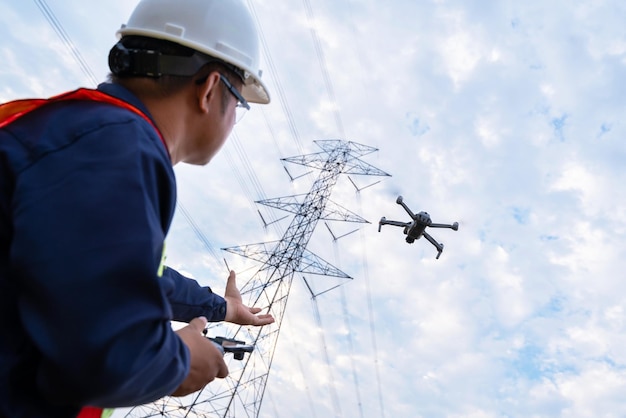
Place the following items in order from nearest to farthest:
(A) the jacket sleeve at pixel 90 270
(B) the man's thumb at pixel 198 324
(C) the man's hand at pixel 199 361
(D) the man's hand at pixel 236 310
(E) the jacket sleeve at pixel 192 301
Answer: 1. (A) the jacket sleeve at pixel 90 270
2. (C) the man's hand at pixel 199 361
3. (B) the man's thumb at pixel 198 324
4. (E) the jacket sleeve at pixel 192 301
5. (D) the man's hand at pixel 236 310

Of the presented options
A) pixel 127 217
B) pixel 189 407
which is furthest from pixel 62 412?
pixel 189 407

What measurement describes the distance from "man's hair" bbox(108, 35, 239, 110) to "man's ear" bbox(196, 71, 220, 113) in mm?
23

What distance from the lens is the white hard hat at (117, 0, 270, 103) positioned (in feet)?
5.73

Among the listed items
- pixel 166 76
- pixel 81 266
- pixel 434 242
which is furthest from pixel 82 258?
pixel 434 242

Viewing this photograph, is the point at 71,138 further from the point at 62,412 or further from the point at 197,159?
the point at 197,159

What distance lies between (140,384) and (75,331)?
18 cm

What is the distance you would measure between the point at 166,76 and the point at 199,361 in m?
0.80

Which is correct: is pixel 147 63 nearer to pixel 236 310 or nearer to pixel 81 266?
pixel 81 266

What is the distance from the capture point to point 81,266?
0.94 metres

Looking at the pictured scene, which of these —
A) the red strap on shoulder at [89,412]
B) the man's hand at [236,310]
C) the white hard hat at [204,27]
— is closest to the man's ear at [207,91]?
the white hard hat at [204,27]

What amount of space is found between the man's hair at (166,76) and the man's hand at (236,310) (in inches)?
48.4

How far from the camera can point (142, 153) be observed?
1.07 m

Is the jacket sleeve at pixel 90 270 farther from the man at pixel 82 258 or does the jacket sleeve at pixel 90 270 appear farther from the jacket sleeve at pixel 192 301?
the jacket sleeve at pixel 192 301

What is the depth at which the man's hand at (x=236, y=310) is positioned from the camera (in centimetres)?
260
